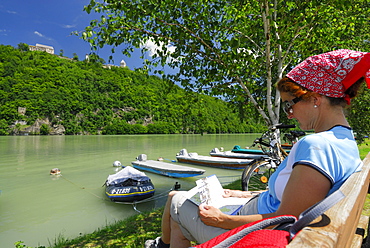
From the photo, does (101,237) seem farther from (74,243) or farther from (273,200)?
(273,200)

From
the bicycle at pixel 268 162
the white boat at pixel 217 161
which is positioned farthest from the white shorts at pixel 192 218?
the white boat at pixel 217 161

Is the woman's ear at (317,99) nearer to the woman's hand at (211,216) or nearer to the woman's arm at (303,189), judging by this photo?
the woman's arm at (303,189)

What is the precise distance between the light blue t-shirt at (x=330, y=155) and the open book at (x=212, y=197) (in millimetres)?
614

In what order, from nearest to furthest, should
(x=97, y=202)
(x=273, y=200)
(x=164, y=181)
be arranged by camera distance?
(x=273, y=200)
(x=97, y=202)
(x=164, y=181)

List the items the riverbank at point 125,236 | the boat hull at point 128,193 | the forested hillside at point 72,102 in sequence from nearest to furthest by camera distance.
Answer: the riverbank at point 125,236
the boat hull at point 128,193
the forested hillside at point 72,102

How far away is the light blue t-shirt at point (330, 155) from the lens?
1112 mm

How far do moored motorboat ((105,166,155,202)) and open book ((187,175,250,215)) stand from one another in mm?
6081

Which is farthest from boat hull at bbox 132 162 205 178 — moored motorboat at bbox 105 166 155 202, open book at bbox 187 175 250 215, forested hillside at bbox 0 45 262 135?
forested hillside at bbox 0 45 262 135

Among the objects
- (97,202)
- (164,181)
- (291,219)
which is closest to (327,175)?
(291,219)

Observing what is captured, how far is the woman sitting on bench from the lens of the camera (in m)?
1.11

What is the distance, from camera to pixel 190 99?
5832 mm

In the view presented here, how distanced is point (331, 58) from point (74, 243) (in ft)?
15.4

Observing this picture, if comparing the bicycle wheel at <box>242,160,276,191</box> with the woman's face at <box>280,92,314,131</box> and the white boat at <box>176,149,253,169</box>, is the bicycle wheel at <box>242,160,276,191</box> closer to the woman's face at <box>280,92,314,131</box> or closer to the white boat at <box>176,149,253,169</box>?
the woman's face at <box>280,92,314,131</box>

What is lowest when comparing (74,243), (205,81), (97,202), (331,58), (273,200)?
(97,202)
